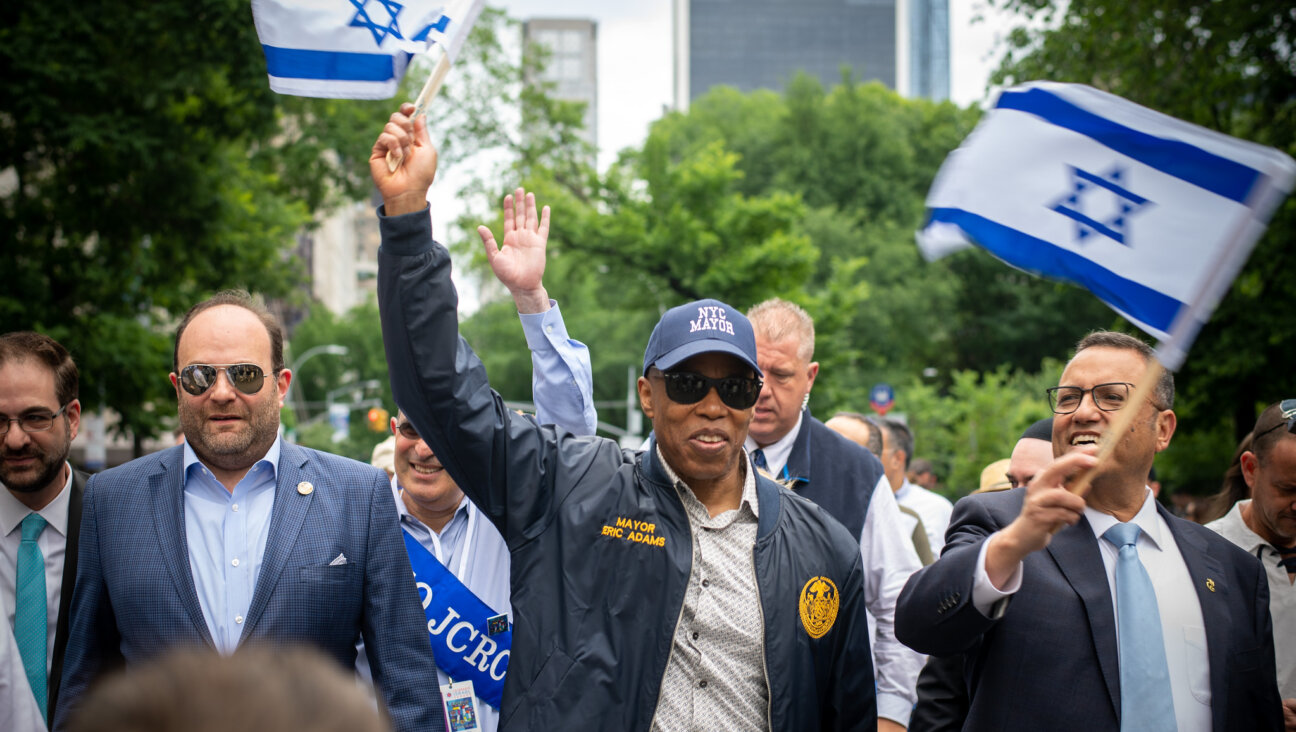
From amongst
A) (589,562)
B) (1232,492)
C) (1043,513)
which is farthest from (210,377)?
(1232,492)

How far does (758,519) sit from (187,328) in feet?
6.17

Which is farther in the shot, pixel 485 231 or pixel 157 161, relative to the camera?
pixel 157 161

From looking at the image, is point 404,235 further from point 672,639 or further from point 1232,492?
point 1232,492

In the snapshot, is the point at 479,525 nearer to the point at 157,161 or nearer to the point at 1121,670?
the point at 1121,670

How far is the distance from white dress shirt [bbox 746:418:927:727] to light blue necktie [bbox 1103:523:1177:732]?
1.41 m

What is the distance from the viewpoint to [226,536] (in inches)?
133

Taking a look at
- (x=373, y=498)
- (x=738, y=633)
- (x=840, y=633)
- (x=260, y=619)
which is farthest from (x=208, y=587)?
(x=840, y=633)

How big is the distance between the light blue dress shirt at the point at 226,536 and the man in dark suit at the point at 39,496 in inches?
29.0

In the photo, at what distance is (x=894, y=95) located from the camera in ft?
164

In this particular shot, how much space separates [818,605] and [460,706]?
1.38 metres

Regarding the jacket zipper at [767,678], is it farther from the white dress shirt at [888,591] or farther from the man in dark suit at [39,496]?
the man in dark suit at [39,496]

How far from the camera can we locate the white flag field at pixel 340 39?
12.3 ft

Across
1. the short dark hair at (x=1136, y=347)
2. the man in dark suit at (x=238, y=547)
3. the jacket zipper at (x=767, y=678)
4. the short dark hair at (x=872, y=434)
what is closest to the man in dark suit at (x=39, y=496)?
the man in dark suit at (x=238, y=547)

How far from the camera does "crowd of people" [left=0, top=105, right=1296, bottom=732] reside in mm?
2955
